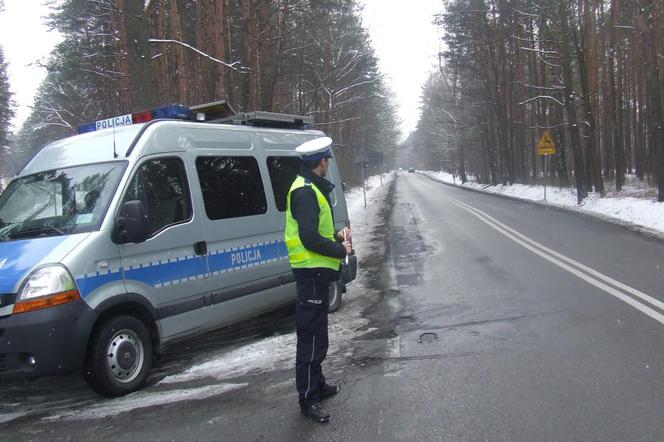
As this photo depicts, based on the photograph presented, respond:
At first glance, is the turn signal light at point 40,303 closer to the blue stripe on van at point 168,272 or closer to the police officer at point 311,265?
the blue stripe on van at point 168,272

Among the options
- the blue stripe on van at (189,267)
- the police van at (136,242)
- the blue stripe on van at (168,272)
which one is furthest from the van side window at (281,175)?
the blue stripe on van at (168,272)

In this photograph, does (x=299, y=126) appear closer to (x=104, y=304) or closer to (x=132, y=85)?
(x=104, y=304)

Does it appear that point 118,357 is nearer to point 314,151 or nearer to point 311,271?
point 311,271

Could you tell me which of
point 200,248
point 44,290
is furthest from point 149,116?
point 44,290

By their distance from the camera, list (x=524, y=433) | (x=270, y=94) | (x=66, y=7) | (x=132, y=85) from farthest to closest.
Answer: (x=66, y=7)
(x=132, y=85)
(x=270, y=94)
(x=524, y=433)

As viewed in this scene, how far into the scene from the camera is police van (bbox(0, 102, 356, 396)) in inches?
162

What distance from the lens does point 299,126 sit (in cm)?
732

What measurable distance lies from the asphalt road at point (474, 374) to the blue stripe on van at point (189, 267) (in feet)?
3.40

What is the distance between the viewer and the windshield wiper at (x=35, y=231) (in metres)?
4.51

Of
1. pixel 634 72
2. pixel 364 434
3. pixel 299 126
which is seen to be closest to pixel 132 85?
pixel 299 126

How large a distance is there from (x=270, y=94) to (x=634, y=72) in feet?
96.9

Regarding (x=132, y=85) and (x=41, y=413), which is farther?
(x=132, y=85)

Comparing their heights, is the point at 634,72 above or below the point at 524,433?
above

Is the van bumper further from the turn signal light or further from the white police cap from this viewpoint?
the white police cap
